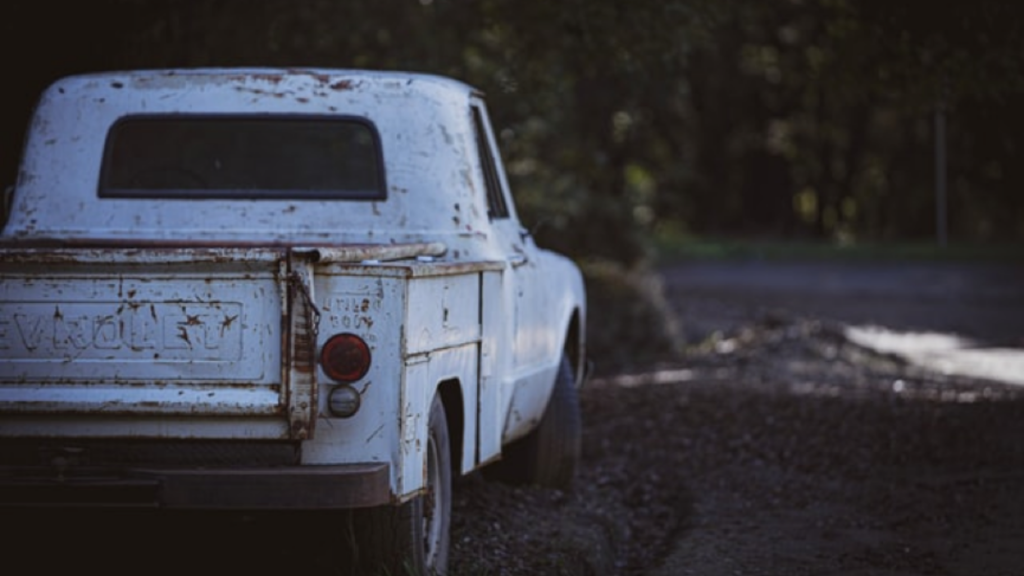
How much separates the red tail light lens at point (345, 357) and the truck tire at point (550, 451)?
3232mm

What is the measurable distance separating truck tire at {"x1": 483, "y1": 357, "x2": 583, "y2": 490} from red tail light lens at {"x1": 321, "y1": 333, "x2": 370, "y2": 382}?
3.23 metres

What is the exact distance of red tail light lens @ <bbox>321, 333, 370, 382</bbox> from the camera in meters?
5.88

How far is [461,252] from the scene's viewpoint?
303 inches

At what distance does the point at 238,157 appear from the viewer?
7.98 meters

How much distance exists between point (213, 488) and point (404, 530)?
832 millimetres

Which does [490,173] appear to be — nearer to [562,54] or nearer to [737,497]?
[737,497]

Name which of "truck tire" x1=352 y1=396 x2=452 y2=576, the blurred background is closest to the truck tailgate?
"truck tire" x1=352 y1=396 x2=452 y2=576

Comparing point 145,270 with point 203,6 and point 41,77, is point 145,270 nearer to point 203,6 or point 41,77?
point 41,77

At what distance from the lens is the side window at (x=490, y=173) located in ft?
27.2

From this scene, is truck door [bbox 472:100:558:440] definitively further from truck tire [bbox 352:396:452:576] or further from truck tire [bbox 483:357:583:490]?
truck tire [bbox 352:396:452:576]

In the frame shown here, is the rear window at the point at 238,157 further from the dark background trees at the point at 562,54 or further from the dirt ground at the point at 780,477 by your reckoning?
the dark background trees at the point at 562,54

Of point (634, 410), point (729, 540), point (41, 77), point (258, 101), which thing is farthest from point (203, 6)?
point (729, 540)

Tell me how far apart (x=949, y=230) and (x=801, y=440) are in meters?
34.8

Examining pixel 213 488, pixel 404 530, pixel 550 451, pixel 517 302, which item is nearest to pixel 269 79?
pixel 517 302
